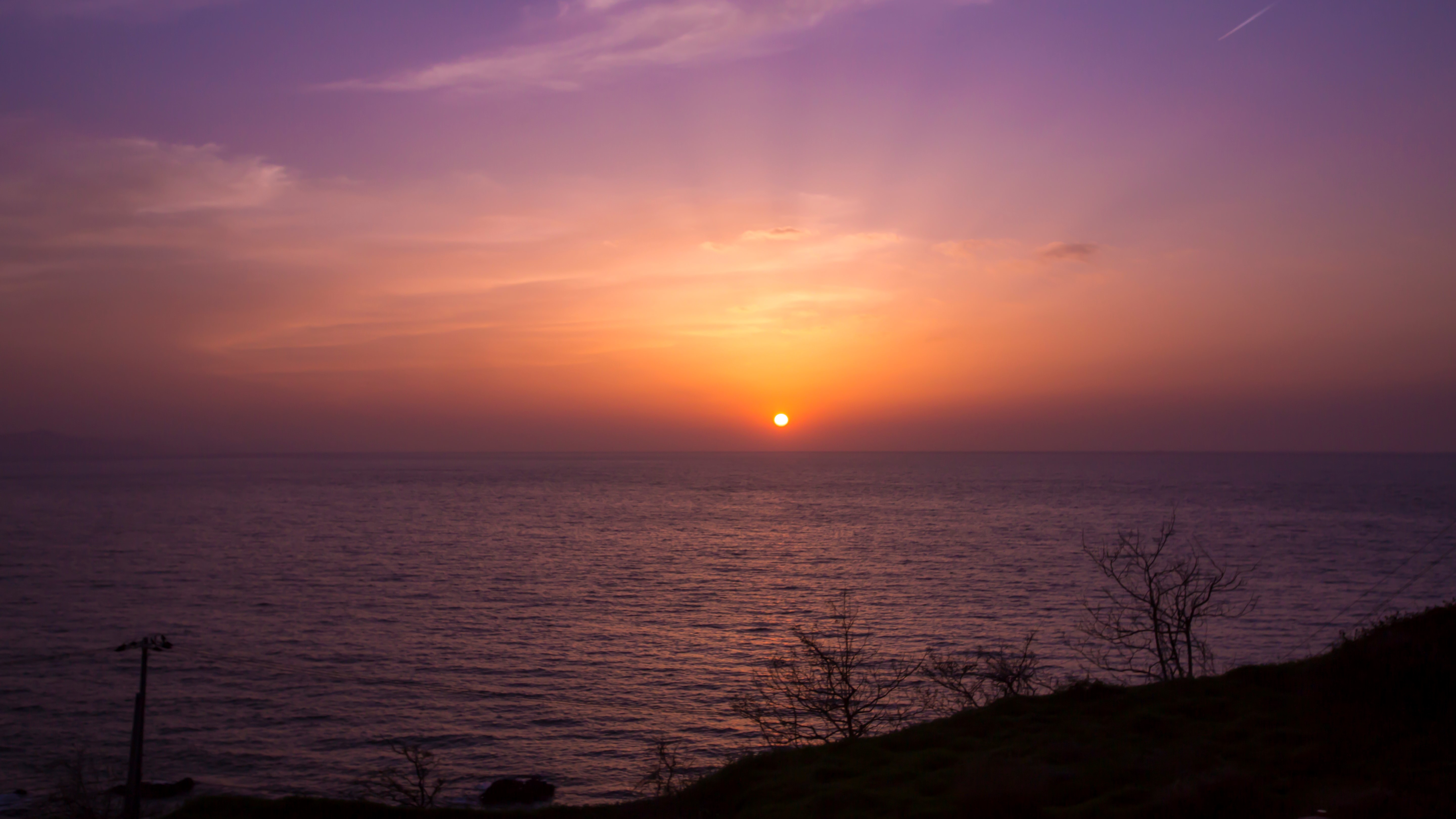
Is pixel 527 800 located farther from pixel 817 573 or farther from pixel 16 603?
pixel 16 603

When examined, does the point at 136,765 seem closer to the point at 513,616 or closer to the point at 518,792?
the point at 518,792

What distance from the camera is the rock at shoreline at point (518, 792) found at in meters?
28.7

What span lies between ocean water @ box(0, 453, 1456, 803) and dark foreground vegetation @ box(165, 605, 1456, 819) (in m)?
16.8

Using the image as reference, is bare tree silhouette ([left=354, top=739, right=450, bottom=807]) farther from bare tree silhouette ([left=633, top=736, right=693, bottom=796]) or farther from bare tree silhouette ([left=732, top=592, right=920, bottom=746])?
bare tree silhouette ([left=732, top=592, right=920, bottom=746])

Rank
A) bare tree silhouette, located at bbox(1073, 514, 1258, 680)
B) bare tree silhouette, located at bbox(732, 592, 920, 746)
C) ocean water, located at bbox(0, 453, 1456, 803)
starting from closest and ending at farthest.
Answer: bare tree silhouette, located at bbox(1073, 514, 1258, 680) → bare tree silhouette, located at bbox(732, 592, 920, 746) → ocean water, located at bbox(0, 453, 1456, 803)

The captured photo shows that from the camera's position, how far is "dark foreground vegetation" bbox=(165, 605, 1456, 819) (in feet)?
33.5

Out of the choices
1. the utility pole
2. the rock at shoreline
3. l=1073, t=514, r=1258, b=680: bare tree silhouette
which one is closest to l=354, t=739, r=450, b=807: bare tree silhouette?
the rock at shoreline

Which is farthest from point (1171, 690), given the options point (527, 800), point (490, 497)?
point (490, 497)

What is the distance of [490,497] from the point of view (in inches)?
7313

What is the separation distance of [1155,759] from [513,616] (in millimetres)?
52625

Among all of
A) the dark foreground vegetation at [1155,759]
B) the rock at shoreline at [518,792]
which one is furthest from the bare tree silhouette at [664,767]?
the dark foreground vegetation at [1155,759]

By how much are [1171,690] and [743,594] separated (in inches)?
2069

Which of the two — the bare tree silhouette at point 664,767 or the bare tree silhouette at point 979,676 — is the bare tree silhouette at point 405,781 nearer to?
the bare tree silhouette at point 664,767

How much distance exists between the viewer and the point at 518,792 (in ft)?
96.0
